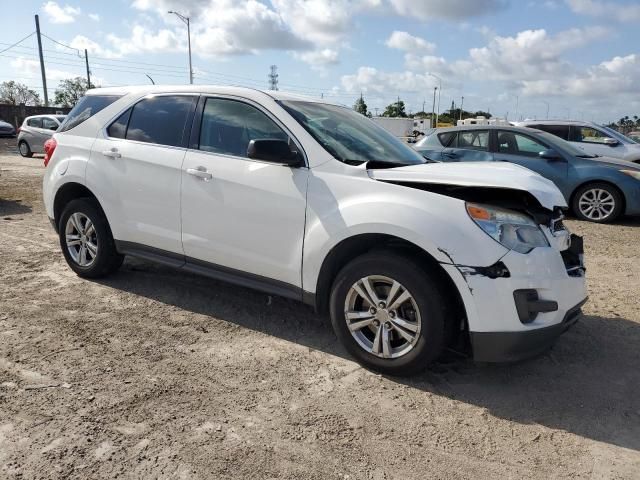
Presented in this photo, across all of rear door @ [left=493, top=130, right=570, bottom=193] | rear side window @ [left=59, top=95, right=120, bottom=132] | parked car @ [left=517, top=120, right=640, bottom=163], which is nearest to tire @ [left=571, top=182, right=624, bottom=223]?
rear door @ [left=493, top=130, right=570, bottom=193]

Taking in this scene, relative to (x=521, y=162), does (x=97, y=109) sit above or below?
above

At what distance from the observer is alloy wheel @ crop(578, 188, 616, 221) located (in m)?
8.42

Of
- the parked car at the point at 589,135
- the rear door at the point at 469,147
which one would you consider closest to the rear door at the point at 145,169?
the rear door at the point at 469,147

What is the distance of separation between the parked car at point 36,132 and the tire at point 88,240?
50.6ft

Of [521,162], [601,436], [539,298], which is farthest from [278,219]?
[521,162]

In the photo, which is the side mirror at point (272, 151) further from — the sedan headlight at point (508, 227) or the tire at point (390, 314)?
the sedan headlight at point (508, 227)

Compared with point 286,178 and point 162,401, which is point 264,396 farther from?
point 286,178

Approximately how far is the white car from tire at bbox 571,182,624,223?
17.8 feet

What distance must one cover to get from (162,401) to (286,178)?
161cm

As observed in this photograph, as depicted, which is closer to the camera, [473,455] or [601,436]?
[473,455]

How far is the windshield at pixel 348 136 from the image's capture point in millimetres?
3740

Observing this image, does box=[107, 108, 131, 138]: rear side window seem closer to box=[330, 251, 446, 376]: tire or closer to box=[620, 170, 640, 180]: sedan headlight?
box=[330, 251, 446, 376]: tire

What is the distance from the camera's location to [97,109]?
4.85 meters

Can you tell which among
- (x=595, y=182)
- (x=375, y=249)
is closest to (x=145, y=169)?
(x=375, y=249)
